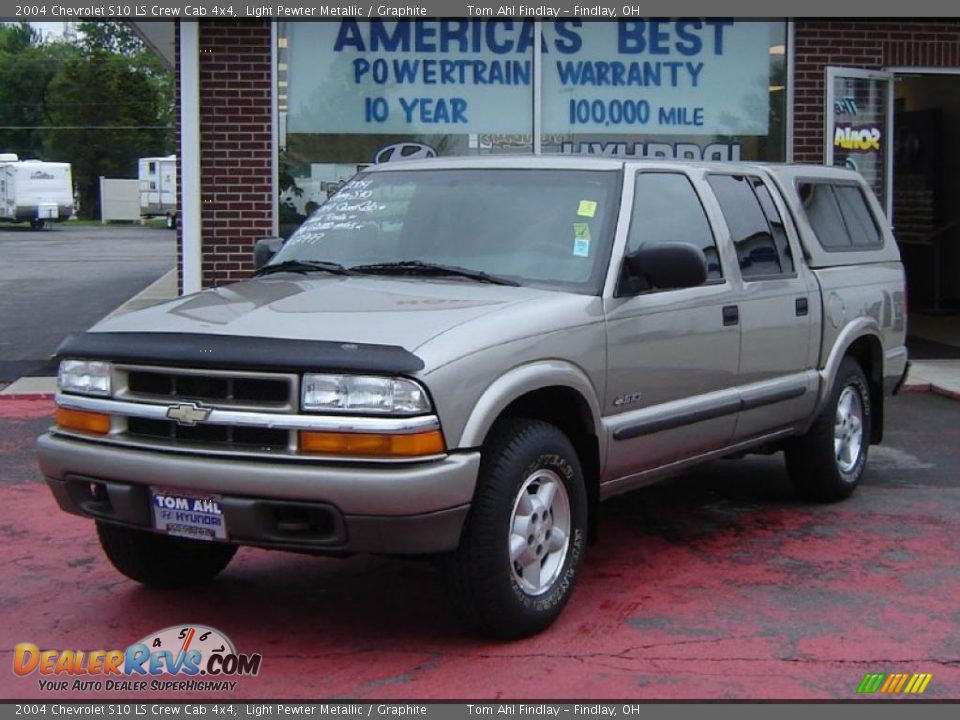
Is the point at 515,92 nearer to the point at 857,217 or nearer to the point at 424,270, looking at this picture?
the point at 857,217

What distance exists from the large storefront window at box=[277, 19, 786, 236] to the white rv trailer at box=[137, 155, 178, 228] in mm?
45233

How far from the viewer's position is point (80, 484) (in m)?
4.91

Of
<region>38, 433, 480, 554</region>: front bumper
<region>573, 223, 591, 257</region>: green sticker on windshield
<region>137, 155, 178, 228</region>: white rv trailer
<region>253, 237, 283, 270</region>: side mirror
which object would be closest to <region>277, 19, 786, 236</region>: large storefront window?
<region>253, 237, 283, 270</region>: side mirror

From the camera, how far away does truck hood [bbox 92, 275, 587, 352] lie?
4.64m

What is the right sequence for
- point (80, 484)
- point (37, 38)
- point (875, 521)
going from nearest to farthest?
point (80, 484) < point (875, 521) < point (37, 38)

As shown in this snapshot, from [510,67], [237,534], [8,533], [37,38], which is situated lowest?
[8,533]

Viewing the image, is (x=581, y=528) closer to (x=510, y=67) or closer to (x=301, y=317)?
(x=301, y=317)

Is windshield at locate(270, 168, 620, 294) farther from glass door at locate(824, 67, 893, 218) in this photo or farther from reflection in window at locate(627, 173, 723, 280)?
glass door at locate(824, 67, 893, 218)

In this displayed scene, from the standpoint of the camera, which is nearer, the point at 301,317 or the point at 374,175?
the point at 301,317

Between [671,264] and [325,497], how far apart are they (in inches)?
71.2

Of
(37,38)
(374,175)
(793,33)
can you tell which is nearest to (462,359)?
(374,175)

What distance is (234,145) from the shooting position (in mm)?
11922

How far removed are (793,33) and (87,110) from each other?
7071 cm

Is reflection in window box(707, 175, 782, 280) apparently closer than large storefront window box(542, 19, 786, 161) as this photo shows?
Yes
